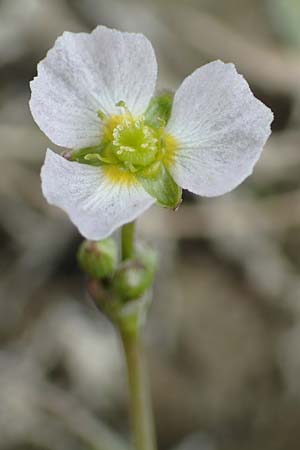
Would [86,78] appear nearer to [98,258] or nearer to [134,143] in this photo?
[134,143]

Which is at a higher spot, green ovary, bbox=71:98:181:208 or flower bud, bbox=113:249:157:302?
green ovary, bbox=71:98:181:208

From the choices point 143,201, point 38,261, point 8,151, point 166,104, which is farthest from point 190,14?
point 143,201

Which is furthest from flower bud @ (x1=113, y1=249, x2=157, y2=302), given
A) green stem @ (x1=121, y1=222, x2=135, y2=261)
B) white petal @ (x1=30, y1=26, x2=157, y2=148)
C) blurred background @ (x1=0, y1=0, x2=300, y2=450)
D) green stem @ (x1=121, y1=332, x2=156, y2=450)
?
blurred background @ (x1=0, y1=0, x2=300, y2=450)

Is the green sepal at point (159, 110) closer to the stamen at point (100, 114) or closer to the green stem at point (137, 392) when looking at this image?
the stamen at point (100, 114)

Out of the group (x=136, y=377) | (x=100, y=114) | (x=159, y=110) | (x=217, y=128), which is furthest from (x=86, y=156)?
(x=136, y=377)

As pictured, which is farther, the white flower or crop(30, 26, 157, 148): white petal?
crop(30, 26, 157, 148): white petal

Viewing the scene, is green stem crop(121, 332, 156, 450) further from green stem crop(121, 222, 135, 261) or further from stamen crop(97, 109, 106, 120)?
stamen crop(97, 109, 106, 120)

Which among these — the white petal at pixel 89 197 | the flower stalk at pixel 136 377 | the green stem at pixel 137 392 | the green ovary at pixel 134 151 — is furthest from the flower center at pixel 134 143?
the green stem at pixel 137 392
